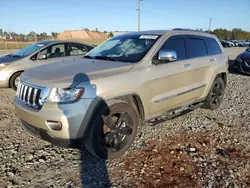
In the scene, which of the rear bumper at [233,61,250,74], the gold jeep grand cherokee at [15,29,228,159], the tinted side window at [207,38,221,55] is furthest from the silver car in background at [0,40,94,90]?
the rear bumper at [233,61,250,74]

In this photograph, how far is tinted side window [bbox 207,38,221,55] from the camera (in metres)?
4.98

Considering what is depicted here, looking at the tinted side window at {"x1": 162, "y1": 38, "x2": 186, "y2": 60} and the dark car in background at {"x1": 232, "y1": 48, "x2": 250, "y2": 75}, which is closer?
the tinted side window at {"x1": 162, "y1": 38, "x2": 186, "y2": 60}

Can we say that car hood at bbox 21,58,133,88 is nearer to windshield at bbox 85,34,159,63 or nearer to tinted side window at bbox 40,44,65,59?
windshield at bbox 85,34,159,63

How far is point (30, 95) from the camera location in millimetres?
2867

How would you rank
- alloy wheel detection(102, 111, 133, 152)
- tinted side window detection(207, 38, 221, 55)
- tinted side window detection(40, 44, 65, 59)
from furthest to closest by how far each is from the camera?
tinted side window detection(40, 44, 65, 59) → tinted side window detection(207, 38, 221, 55) → alloy wheel detection(102, 111, 133, 152)

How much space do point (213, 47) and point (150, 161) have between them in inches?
131

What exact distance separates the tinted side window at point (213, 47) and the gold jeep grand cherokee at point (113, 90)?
49cm

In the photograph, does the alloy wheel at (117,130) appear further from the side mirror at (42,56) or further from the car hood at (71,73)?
the side mirror at (42,56)

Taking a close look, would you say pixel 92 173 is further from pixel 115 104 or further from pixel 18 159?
→ pixel 18 159

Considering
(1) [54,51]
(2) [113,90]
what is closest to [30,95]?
(2) [113,90]

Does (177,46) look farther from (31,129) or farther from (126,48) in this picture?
(31,129)

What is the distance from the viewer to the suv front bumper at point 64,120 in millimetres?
2604

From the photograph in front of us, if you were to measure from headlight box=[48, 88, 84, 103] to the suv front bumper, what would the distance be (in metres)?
0.06

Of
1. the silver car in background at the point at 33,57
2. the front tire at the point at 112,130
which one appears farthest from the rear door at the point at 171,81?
the silver car in background at the point at 33,57
